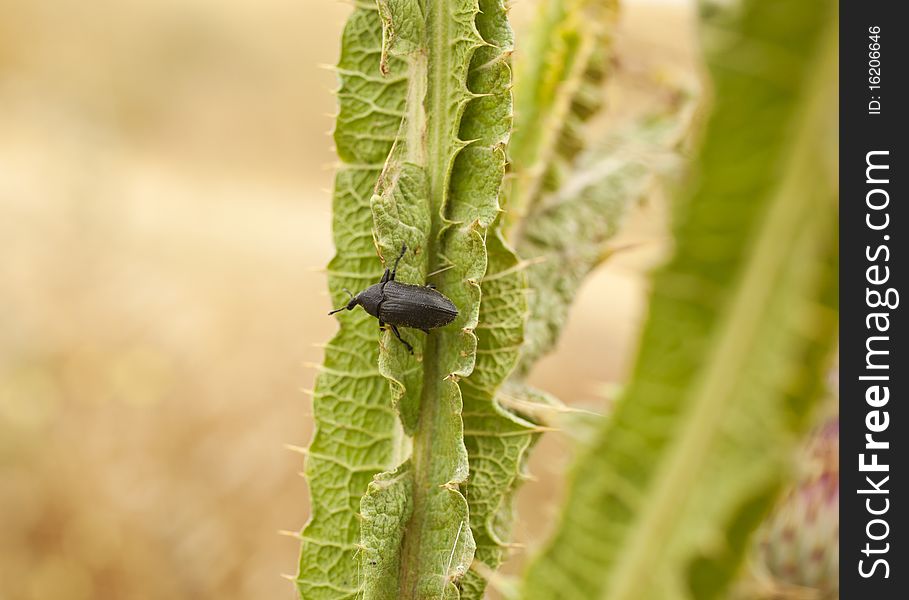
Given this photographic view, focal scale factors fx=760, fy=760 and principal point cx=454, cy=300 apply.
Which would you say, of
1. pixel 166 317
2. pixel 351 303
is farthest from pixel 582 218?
pixel 166 317

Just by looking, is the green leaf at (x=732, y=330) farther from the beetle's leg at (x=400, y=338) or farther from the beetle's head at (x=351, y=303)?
the beetle's head at (x=351, y=303)

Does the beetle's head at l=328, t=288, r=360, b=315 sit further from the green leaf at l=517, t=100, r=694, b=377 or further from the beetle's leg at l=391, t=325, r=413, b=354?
the green leaf at l=517, t=100, r=694, b=377

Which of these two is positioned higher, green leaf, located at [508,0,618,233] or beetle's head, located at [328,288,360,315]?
green leaf, located at [508,0,618,233]

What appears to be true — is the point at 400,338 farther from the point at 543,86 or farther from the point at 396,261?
the point at 543,86

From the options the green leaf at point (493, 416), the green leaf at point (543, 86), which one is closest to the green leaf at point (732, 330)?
the green leaf at point (493, 416)

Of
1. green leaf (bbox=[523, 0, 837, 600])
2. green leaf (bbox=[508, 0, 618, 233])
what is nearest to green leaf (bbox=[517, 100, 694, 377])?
green leaf (bbox=[508, 0, 618, 233])
